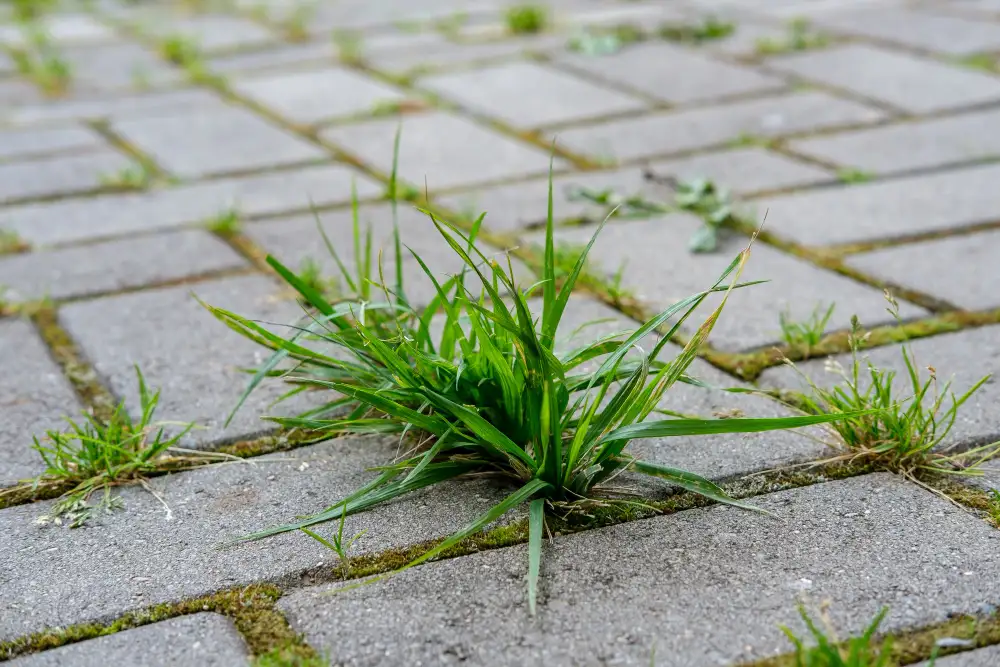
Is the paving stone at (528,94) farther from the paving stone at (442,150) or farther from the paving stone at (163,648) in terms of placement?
the paving stone at (163,648)

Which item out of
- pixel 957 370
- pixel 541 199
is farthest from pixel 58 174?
pixel 957 370

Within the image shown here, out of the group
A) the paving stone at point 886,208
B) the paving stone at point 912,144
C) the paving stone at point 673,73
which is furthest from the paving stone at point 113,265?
the paving stone at point 673,73

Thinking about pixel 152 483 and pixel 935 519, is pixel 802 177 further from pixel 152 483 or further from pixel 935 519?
pixel 152 483

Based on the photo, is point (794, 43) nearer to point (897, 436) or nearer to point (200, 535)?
point (897, 436)

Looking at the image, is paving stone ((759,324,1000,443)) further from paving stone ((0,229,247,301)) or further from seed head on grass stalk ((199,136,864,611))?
paving stone ((0,229,247,301))

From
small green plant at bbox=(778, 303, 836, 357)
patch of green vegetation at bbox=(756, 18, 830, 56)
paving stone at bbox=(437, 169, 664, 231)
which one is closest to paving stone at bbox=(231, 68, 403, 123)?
paving stone at bbox=(437, 169, 664, 231)

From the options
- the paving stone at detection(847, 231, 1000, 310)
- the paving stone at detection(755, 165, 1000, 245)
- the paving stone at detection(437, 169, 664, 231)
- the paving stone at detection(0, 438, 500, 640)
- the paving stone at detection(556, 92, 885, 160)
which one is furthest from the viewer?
the paving stone at detection(556, 92, 885, 160)
